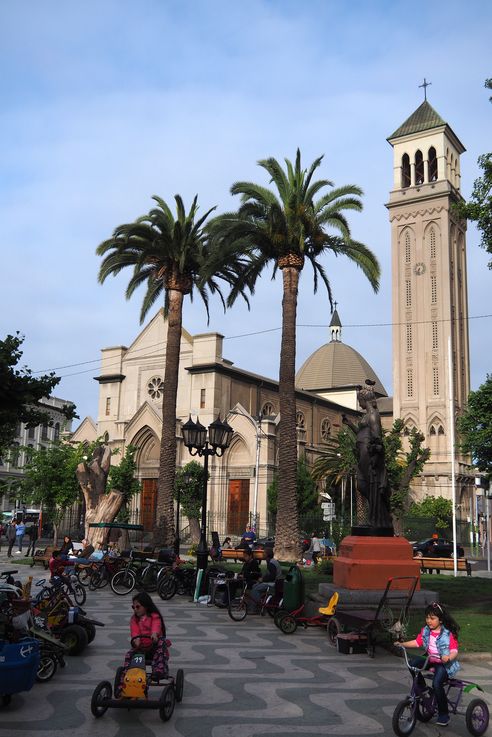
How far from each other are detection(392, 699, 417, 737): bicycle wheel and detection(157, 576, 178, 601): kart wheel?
1149 centimetres

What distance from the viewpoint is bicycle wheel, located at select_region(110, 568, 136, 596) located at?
17531 mm

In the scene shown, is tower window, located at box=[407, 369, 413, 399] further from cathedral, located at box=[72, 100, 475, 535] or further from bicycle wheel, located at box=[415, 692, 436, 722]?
bicycle wheel, located at box=[415, 692, 436, 722]

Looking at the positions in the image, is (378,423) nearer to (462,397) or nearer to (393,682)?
(393,682)

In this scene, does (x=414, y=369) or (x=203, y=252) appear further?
(x=414, y=369)

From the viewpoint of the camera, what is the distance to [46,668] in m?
8.05

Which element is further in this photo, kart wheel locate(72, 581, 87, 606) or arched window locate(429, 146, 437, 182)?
arched window locate(429, 146, 437, 182)

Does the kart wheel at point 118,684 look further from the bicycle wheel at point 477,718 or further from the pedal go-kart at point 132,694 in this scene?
the bicycle wheel at point 477,718

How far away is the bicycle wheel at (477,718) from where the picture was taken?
20.5 feet

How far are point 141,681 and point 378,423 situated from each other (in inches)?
322

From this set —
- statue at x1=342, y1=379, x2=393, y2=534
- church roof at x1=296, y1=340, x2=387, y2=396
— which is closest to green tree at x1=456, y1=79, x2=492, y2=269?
statue at x1=342, y1=379, x2=393, y2=534

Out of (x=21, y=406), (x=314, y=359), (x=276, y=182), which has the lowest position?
(x=21, y=406)

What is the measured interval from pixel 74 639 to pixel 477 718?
5499 millimetres

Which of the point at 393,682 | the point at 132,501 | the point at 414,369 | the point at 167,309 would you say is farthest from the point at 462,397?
the point at 393,682

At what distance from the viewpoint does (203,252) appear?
28.5 metres
